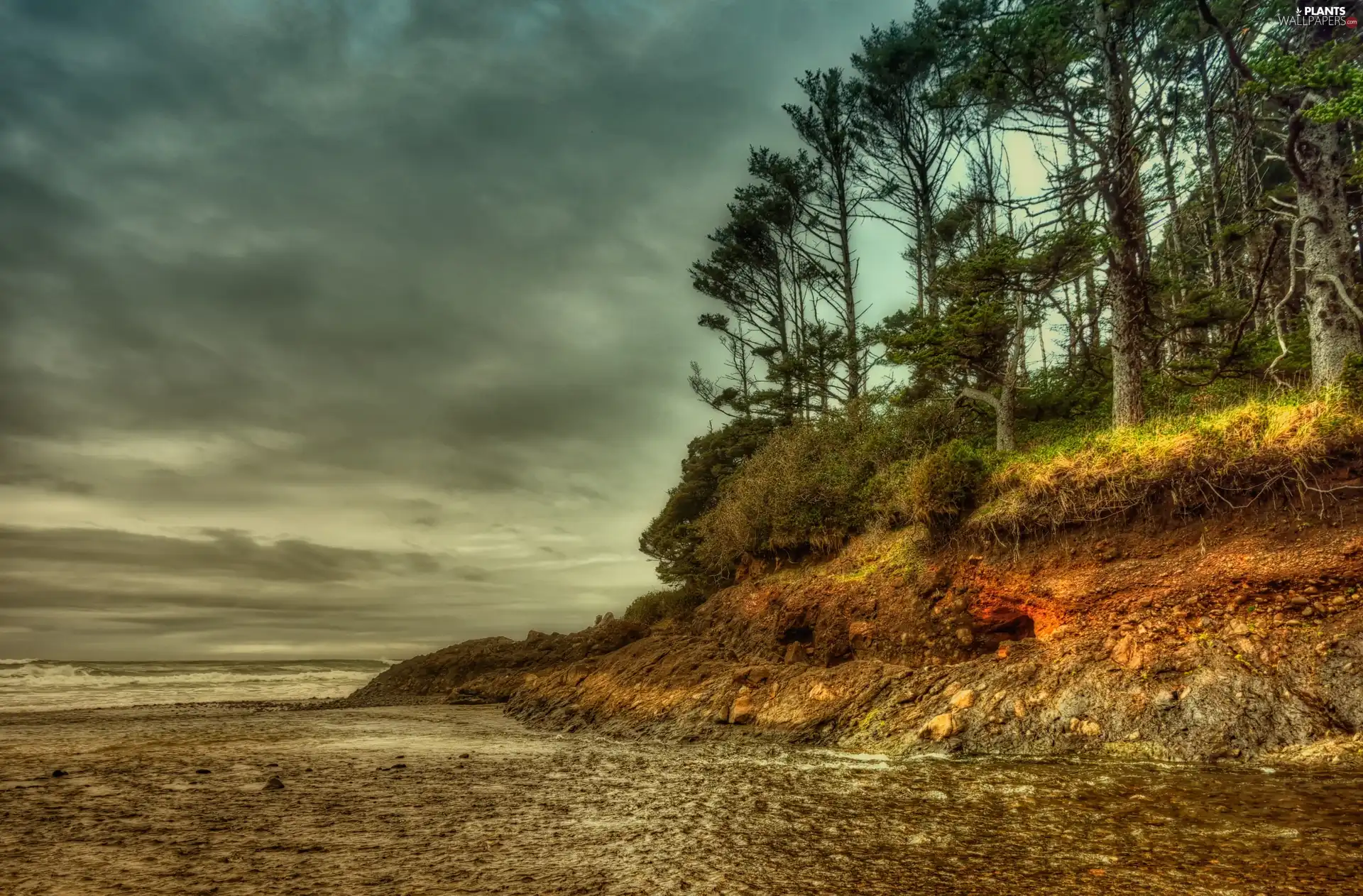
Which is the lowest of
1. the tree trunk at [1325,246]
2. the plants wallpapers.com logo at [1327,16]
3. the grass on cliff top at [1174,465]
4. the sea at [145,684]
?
the sea at [145,684]

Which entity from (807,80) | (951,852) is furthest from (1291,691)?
(807,80)

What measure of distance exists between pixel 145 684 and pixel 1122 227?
36470 mm

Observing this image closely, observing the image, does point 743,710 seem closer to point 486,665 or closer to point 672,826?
point 672,826

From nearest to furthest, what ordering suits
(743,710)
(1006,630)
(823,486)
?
(743,710), (1006,630), (823,486)

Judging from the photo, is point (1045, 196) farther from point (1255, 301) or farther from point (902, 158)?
point (902, 158)

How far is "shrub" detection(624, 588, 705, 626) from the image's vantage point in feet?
67.3

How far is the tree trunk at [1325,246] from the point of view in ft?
32.5

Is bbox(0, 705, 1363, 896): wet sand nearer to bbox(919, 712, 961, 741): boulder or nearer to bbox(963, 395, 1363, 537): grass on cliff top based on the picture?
bbox(919, 712, 961, 741): boulder

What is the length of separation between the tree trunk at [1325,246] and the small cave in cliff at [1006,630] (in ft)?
17.5

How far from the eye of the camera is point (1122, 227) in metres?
12.5

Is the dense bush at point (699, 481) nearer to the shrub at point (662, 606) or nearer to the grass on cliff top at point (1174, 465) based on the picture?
the shrub at point (662, 606)

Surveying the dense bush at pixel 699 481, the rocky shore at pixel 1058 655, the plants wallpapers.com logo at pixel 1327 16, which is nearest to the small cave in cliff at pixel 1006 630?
the rocky shore at pixel 1058 655

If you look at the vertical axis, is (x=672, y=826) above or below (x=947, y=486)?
below

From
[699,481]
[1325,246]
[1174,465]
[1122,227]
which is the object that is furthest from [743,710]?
[699,481]
